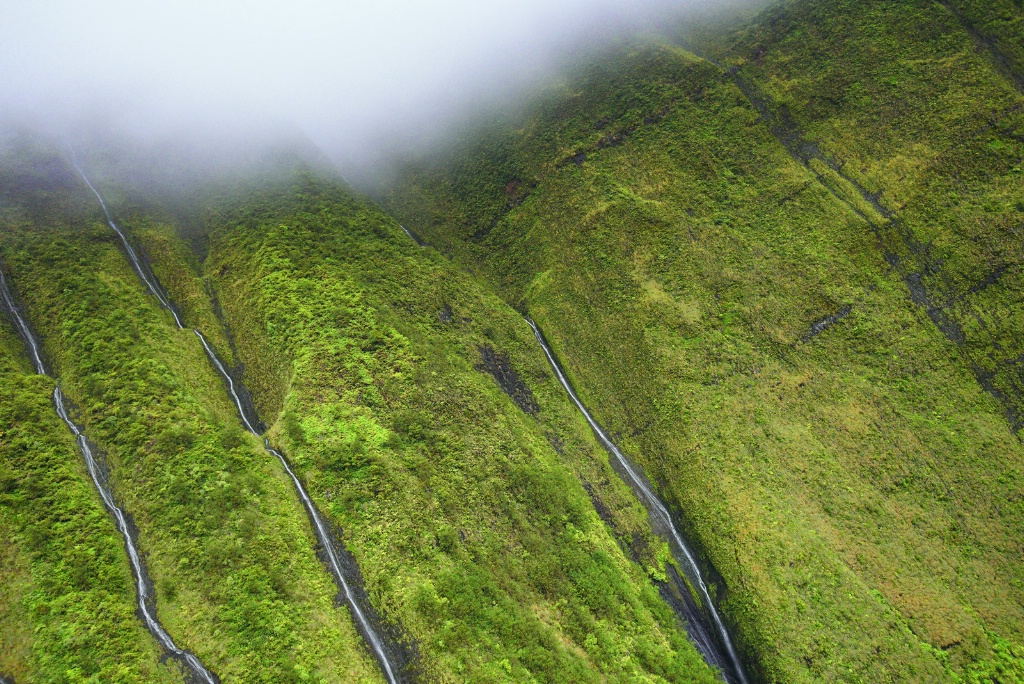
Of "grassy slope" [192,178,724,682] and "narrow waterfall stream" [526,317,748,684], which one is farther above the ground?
"grassy slope" [192,178,724,682]

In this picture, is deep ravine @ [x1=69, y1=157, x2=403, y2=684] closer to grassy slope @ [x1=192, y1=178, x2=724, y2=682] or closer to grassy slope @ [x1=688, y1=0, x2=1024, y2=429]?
grassy slope @ [x1=192, y1=178, x2=724, y2=682]

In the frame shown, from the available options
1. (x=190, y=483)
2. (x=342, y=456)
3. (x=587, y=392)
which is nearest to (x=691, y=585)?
(x=587, y=392)

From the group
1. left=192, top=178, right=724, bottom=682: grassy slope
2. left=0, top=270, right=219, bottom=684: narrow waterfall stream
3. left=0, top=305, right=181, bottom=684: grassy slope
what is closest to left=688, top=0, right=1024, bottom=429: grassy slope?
left=192, top=178, right=724, bottom=682: grassy slope

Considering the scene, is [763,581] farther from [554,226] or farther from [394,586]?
[554,226]

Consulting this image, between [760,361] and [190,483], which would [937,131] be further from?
[190,483]

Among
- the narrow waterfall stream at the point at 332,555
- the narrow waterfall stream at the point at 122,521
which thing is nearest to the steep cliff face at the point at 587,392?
the narrow waterfall stream at the point at 332,555
